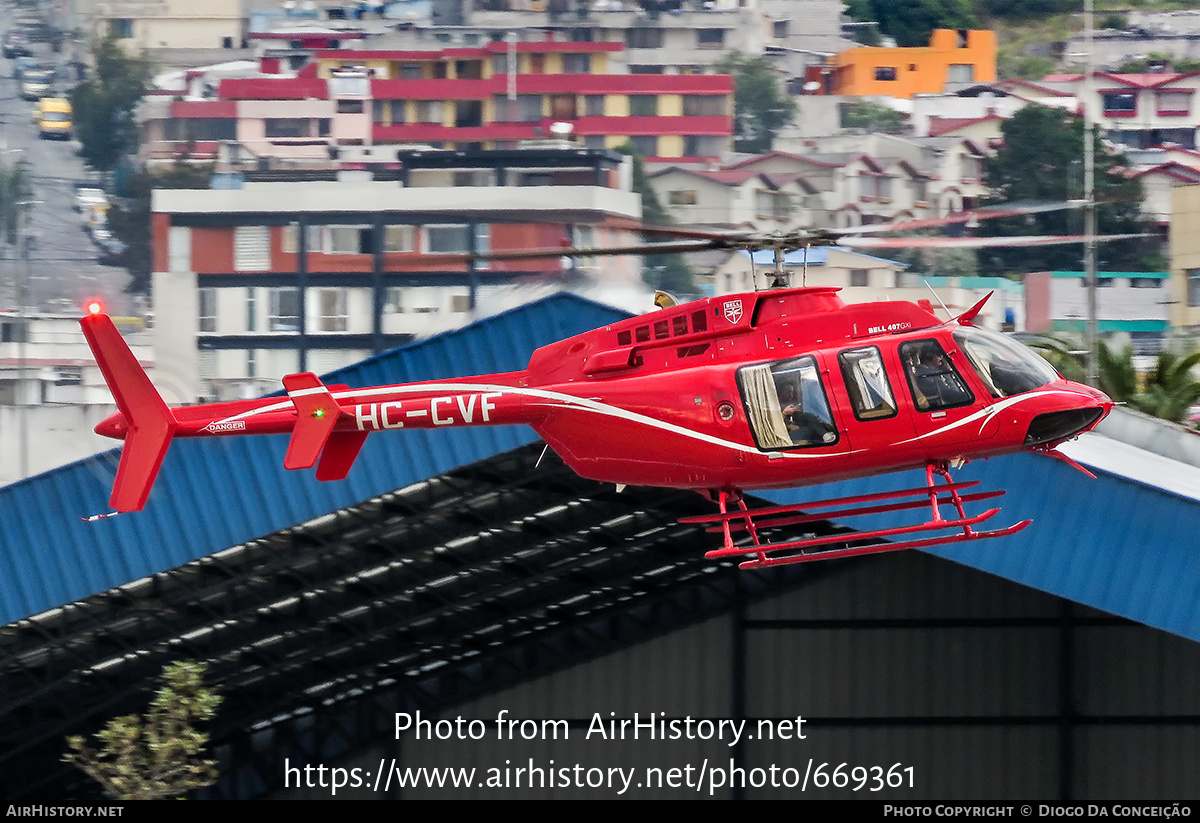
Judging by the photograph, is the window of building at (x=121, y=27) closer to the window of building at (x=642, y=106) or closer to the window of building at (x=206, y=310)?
the window of building at (x=642, y=106)

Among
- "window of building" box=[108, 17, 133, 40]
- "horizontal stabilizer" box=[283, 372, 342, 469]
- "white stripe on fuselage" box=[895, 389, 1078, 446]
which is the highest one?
"window of building" box=[108, 17, 133, 40]

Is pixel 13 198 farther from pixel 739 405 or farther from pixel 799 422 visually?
pixel 799 422

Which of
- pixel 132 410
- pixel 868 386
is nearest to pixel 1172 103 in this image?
pixel 868 386

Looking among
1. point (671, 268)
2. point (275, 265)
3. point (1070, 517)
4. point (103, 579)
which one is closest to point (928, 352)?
point (1070, 517)

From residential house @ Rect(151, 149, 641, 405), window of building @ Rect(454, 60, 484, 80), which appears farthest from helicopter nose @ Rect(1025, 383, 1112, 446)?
window of building @ Rect(454, 60, 484, 80)

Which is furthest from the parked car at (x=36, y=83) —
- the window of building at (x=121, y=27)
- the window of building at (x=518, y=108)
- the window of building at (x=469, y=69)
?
the window of building at (x=518, y=108)

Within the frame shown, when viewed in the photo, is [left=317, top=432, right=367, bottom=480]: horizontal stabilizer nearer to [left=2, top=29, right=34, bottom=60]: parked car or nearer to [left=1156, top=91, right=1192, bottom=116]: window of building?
[left=1156, top=91, right=1192, bottom=116]: window of building
